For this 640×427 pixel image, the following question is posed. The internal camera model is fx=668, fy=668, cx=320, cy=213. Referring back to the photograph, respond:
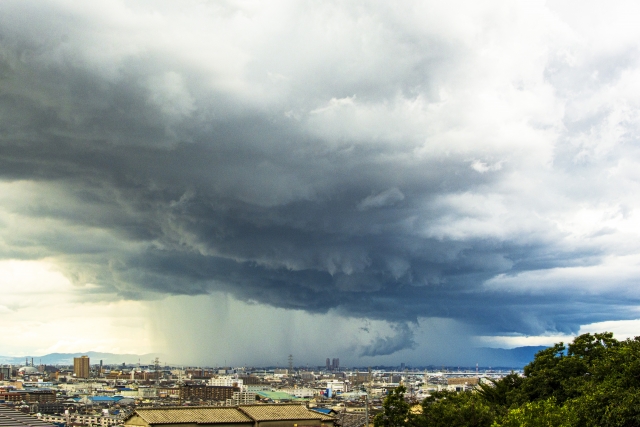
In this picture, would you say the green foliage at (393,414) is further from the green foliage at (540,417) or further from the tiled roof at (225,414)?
the green foliage at (540,417)

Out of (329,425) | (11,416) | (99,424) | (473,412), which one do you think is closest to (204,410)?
(329,425)

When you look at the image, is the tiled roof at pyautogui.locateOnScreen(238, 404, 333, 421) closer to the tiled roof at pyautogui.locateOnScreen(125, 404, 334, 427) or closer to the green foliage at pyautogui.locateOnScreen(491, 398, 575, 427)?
the tiled roof at pyautogui.locateOnScreen(125, 404, 334, 427)

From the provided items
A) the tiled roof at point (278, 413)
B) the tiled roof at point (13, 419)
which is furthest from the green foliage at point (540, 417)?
the tiled roof at point (13, 419)

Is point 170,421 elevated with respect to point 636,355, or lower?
lower

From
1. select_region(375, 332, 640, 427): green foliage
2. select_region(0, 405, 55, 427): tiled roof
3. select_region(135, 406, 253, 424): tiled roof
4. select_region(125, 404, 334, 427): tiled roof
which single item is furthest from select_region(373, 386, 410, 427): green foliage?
select_region(0, 405, 55, 427): tiled roof

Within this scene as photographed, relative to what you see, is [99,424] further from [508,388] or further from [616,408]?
[616,408]
